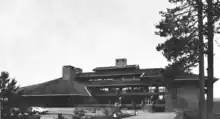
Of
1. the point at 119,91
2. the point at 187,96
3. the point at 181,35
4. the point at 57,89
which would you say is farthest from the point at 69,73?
the point at 181,35

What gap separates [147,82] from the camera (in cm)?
5675

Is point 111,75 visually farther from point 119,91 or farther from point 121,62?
point 121,62

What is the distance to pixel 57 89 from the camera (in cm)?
5681

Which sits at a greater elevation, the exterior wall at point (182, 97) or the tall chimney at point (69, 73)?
the tall chimney at point (69, 73)

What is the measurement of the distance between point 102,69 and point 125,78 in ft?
28.2

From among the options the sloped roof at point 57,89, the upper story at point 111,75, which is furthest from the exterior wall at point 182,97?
the sloped roof at point 57,89

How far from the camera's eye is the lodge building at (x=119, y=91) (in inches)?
2051

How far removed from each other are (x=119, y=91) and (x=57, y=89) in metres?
11.6

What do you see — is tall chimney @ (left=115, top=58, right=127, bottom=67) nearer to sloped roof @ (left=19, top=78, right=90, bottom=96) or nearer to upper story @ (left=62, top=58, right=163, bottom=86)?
upper story @ (left=62, top=58, right=163, bottom=86)

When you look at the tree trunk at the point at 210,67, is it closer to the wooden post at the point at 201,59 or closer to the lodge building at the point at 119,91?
the wooden post at the point at 201,59

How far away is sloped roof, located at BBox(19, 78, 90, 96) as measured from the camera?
5562cm

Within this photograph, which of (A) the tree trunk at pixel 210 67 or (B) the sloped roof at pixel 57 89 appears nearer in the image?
(A) the tree trunk at pixel 210 67

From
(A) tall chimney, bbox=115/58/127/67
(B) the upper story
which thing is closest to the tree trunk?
(B) the upper story

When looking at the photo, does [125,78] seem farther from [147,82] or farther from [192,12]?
[192,12]
